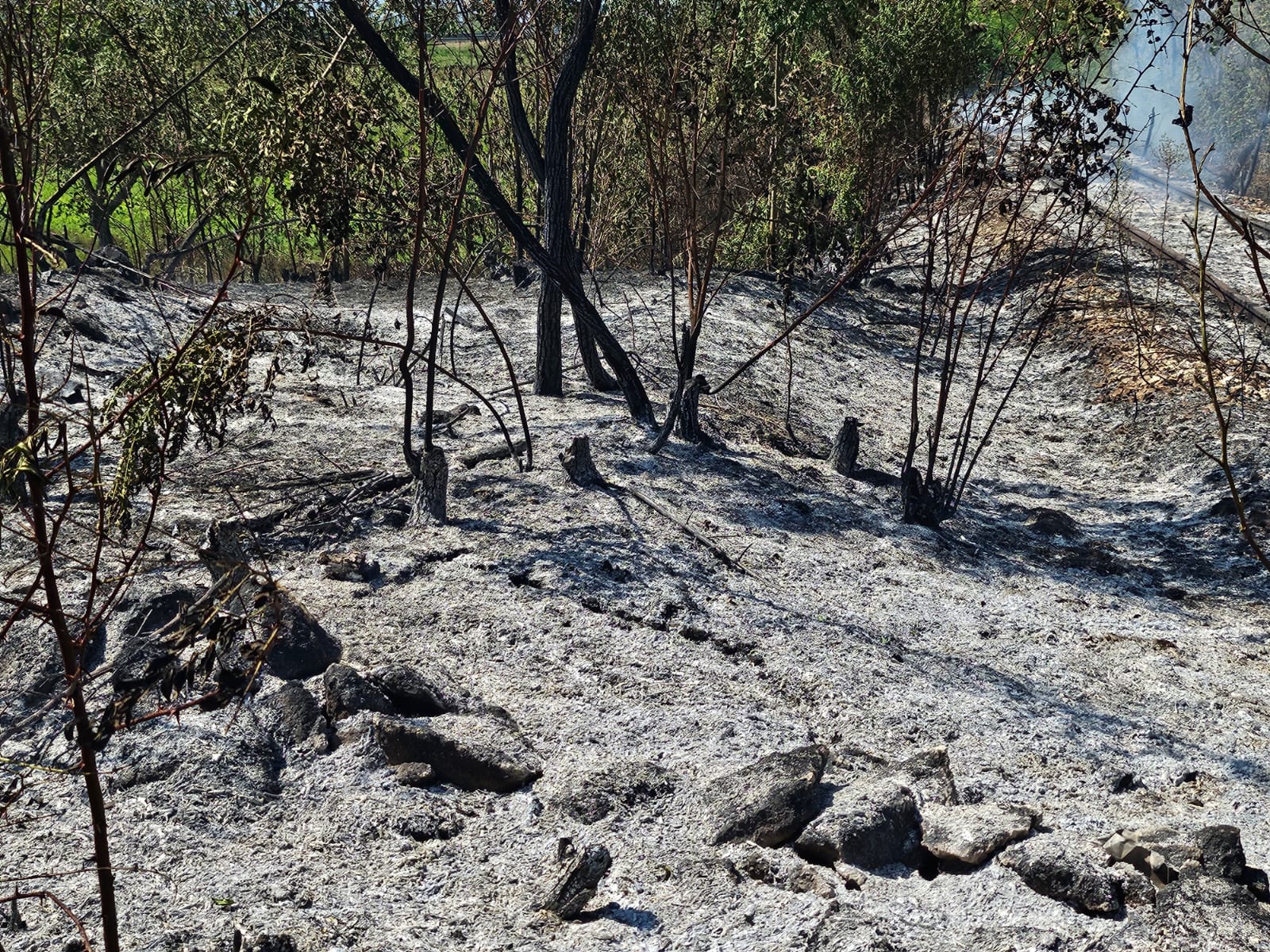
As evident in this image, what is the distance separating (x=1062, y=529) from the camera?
679cm

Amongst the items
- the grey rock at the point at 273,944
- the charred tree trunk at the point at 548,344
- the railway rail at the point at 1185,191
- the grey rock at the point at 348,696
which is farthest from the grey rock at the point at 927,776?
the railway rail at the point at 1185,191

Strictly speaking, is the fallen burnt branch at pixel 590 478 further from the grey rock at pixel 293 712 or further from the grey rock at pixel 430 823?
the grey rock at pixel 430 823

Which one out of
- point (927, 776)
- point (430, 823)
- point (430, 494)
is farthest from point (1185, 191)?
point (430, 823)

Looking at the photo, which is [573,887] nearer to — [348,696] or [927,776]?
[348,696]

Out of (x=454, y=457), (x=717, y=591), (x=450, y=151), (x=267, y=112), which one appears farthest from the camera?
(x=450, y=151)

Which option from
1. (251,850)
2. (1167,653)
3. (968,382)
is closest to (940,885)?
(251,850)

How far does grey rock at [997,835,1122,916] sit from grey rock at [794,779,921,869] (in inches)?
10.6

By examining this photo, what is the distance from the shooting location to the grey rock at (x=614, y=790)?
334 centimetres

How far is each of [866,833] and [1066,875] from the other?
1.76 ft

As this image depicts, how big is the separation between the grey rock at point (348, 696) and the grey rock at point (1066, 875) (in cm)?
199

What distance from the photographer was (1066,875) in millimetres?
2994

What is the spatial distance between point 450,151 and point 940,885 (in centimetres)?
1014

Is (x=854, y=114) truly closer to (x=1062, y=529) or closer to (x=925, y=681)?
(x=1062, y=529)

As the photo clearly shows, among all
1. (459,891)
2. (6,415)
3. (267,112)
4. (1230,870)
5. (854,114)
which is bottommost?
(459,891)
